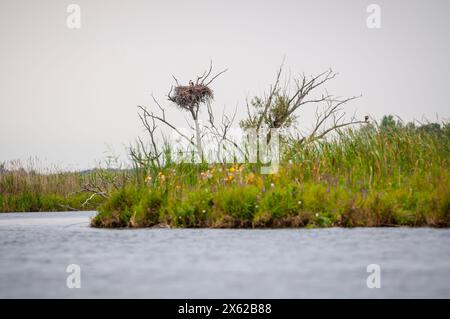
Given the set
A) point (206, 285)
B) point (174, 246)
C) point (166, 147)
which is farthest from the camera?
point (166, 147)

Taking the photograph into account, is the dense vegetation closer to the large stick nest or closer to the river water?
the river water

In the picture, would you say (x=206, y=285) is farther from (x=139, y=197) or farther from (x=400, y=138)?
(x=400, y=138)

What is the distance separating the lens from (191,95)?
1783 centimetres

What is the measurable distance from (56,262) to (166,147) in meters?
5.05

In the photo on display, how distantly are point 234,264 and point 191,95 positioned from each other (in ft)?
46.0

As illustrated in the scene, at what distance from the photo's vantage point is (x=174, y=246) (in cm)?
525

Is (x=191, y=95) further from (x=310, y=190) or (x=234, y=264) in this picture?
(x=234, y=264)

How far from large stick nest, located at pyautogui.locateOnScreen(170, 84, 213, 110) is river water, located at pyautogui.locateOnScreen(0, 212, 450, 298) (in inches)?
460

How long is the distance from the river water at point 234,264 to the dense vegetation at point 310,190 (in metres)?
0.61

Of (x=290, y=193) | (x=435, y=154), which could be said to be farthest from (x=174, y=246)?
(x=435, y=154)

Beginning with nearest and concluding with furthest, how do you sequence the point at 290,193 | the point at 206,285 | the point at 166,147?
the point at 206,285 → the point at 290,193 → the point at 166,147

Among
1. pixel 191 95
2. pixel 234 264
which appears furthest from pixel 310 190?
pixel 191 95

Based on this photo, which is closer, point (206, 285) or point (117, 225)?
point (206, 285)

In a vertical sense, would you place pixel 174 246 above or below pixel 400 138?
below
